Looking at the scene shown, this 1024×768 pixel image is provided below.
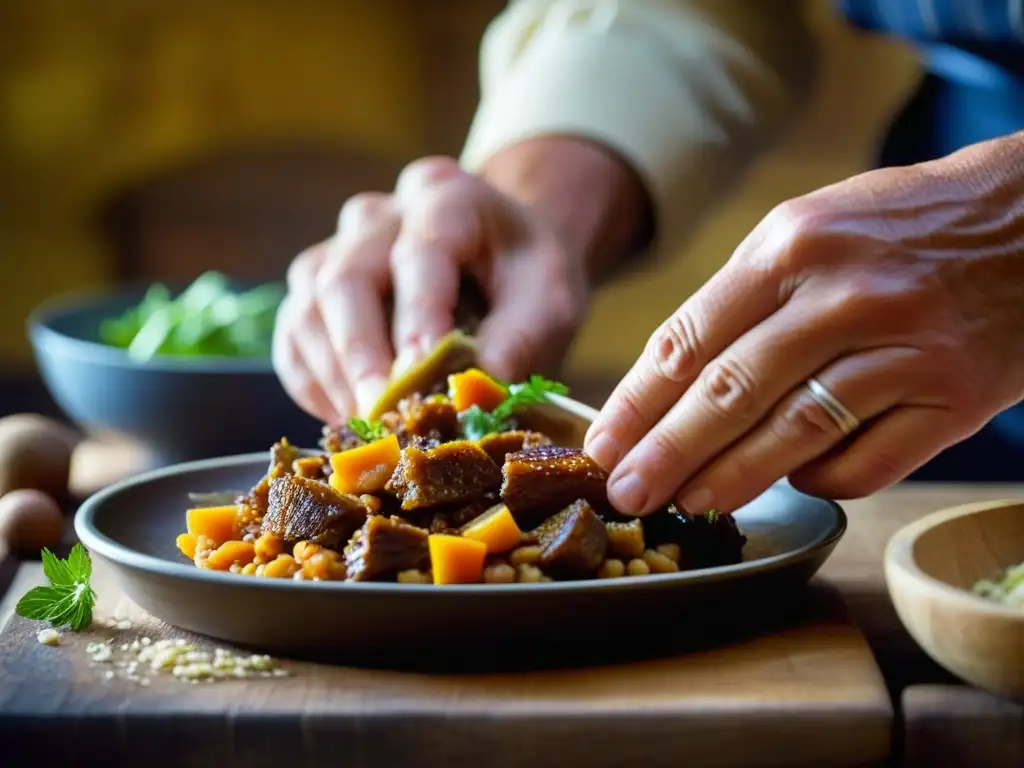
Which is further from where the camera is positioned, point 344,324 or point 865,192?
point 344,324

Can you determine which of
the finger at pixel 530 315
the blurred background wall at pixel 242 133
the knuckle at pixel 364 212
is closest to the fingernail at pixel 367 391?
the finger at pixel 530 315

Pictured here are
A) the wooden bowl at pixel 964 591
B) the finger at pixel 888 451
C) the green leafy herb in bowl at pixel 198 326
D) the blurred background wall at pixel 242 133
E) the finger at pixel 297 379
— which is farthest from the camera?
the blurred background wall at pixel 242 133

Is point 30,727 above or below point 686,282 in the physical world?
above

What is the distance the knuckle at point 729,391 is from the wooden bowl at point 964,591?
20cm

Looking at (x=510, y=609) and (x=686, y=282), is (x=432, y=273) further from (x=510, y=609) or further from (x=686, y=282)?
(x=686, y=282)

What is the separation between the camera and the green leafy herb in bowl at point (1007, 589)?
4.40ft

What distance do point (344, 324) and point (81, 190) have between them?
11.3 feet

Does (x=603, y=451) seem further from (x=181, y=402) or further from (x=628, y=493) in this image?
(x=181, y=402)

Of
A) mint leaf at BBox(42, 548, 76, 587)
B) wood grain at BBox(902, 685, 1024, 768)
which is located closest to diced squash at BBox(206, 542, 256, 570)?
mint leaf at BBox(42, 548, 76, 587)

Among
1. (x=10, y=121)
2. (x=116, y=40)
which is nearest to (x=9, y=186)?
(x=10, y=121)

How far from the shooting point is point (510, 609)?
1.27 metres

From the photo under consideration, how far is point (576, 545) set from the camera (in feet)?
4.49

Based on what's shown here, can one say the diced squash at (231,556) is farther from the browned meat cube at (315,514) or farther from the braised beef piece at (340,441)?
the braised beef piece at (340,441)

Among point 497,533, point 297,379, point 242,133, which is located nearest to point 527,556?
point 497,533
